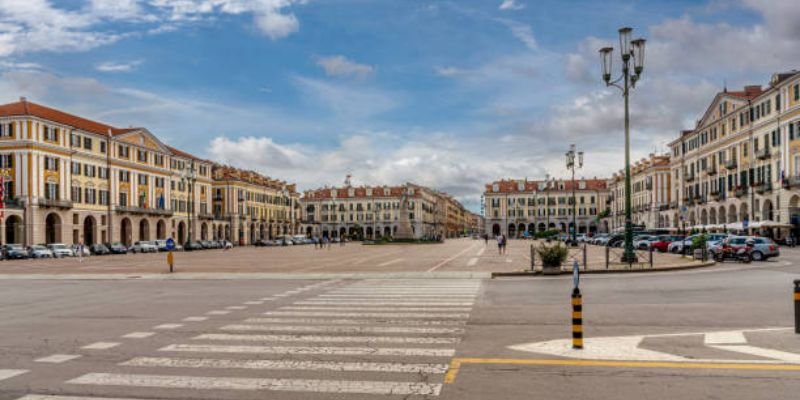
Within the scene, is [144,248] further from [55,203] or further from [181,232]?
[181,232]

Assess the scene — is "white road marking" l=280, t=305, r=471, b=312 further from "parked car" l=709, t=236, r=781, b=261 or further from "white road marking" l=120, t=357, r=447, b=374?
"parked car" l=709, t=236, r=781, b=261

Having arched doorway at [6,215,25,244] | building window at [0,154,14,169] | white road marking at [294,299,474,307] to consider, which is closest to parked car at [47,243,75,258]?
arched doorway at [6,215,25,244]

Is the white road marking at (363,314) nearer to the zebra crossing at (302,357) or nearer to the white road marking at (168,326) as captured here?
the zebra crossing at (302,357)

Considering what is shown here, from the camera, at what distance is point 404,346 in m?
9.45

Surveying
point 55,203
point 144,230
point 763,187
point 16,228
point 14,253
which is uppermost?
point 763,187

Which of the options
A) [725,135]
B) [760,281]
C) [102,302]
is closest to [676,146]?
[725,135]

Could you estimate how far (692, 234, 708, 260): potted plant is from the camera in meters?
30.7

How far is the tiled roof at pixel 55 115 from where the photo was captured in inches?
2584

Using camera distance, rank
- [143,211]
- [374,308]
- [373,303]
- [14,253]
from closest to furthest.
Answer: [374,308]
[373,303]
[14,253]
[143,211]

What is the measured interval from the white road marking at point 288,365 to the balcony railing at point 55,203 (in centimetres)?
6648

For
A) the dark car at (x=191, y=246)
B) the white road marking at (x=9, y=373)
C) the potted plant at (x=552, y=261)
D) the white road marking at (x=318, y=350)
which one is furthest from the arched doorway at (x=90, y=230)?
the white road marking at (x=9, y=373)

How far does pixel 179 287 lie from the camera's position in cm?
2166

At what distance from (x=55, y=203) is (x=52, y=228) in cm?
414

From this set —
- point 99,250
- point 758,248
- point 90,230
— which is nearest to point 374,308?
point 758,248
